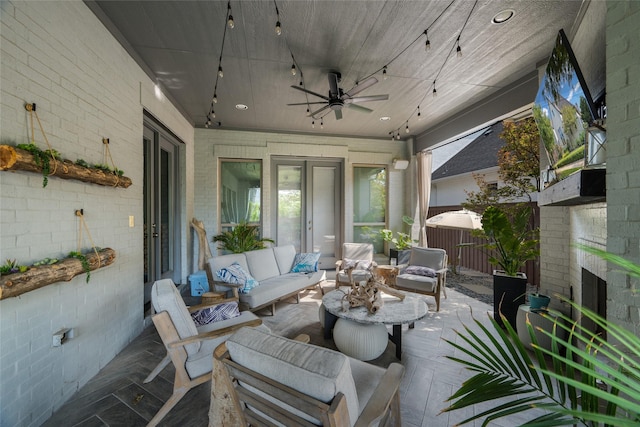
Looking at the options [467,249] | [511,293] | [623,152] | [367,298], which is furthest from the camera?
[467,249]

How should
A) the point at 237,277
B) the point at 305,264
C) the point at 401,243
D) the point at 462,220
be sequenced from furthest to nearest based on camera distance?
the point at 401,243, the point at 462,220, the point at 305,264, the point at 237,277

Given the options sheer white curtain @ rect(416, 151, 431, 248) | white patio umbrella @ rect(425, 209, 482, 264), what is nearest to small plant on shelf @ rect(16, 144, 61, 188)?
white patio umbrella @ rect(425, 209, 482, 264)

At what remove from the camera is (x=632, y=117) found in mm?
1343

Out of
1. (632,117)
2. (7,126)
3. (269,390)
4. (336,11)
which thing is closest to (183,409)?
(269,390)

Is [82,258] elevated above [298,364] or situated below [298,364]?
above

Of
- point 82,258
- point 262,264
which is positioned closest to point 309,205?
point 262,264

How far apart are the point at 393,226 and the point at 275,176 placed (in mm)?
3198

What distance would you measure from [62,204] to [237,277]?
193 centimetres

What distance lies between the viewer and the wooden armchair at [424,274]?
13.0ft

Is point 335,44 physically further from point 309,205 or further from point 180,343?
point 309,205

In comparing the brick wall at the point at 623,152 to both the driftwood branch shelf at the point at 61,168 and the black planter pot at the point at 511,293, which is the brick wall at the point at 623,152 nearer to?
the black planter pot at the point at 511,293

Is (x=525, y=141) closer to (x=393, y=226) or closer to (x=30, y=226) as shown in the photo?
(x=393, y=226)

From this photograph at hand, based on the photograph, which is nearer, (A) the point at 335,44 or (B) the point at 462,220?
(A) the point at 335,44

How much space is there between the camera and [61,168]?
6.29 ft
